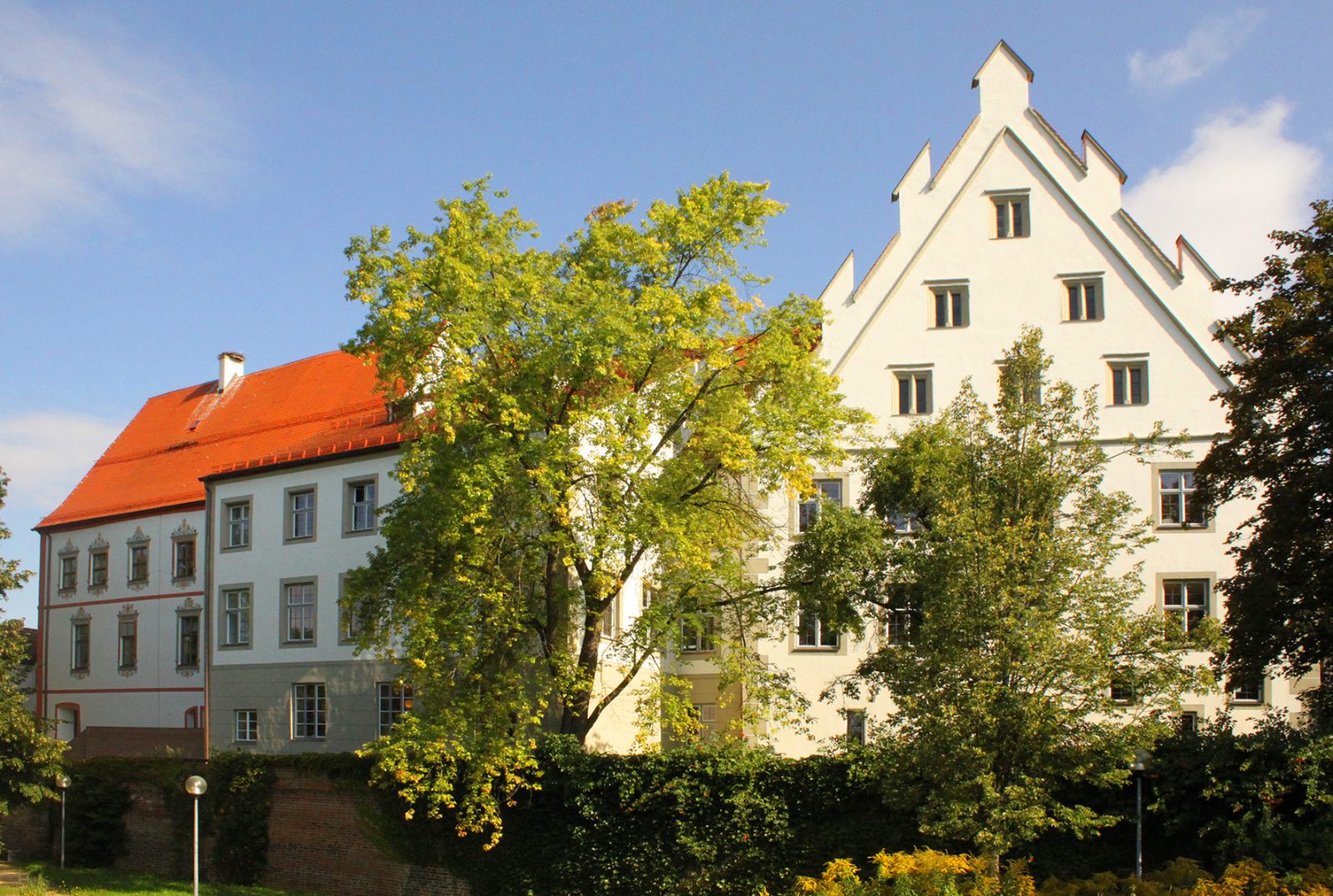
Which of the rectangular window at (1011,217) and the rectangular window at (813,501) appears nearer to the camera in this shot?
the rectangular window at (813,501)

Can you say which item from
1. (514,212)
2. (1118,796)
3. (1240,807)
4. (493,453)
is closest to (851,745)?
(1118,796)

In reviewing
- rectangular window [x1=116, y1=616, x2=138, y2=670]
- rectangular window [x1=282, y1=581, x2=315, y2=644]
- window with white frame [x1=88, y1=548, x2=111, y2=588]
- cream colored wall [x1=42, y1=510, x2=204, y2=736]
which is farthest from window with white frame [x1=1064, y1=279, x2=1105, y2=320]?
window with white frame [x1=88, y1=548, x2=111, y2=588]

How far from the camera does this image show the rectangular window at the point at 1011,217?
31.2m

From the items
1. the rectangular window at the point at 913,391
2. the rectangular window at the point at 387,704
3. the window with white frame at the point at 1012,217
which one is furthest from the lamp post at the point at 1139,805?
the rectangular window at the point at 387,704

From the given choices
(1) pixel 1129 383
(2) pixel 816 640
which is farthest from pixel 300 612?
(1) pixel 1129 383

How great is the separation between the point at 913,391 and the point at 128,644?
2479cm

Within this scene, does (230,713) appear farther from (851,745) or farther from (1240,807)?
(1240,807)

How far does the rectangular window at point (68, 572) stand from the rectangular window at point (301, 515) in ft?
39.9

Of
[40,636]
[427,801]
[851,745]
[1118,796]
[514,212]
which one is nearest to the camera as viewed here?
[1118,796]

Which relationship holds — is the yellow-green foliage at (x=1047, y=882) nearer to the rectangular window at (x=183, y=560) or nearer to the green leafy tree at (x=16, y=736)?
the green leafy tree at (x=16, y=736)

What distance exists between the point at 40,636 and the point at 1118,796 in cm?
3651

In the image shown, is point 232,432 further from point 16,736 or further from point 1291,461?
point 1291,461

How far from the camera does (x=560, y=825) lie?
84.1ft

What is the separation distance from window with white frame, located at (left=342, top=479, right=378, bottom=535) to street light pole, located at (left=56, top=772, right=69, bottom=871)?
29.3 feet
